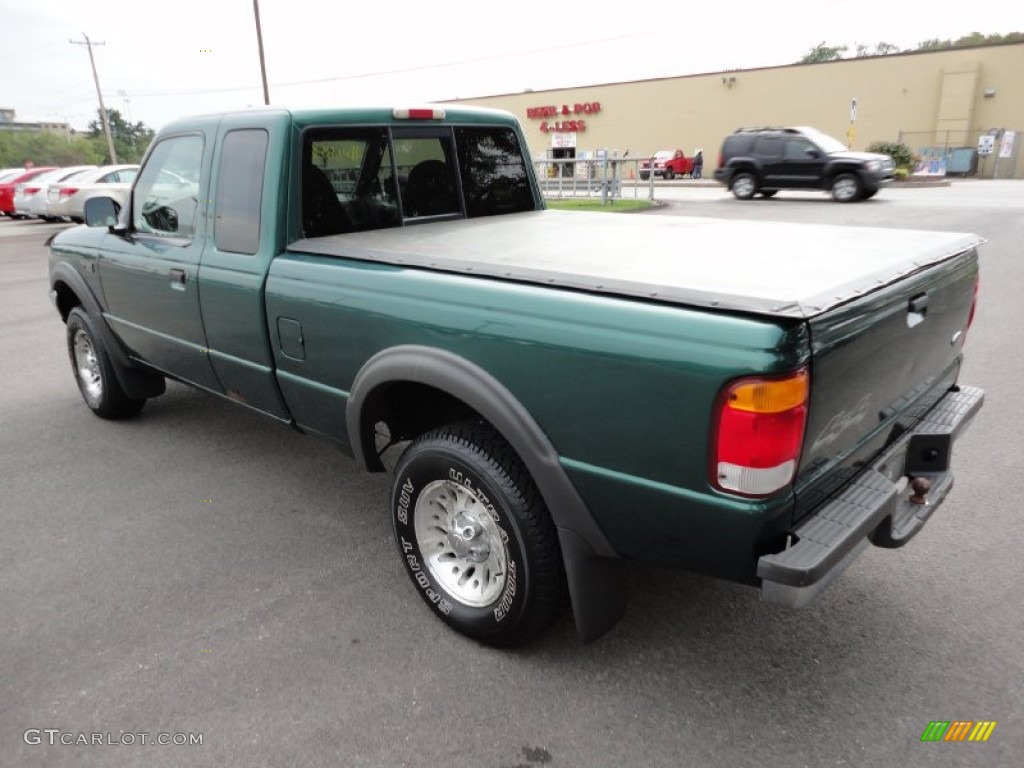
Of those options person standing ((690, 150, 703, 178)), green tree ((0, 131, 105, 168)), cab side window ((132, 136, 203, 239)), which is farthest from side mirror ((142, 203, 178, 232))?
green tree ((0, 131, 105, 168))

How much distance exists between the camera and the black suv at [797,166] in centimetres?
1922

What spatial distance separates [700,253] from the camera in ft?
8.83

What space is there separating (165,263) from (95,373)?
180 centimetres

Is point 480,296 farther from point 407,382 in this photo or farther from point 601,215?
point 601,215

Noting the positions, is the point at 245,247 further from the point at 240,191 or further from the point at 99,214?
the point at 99,214

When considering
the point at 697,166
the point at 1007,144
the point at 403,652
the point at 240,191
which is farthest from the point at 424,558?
the point at 1007,144

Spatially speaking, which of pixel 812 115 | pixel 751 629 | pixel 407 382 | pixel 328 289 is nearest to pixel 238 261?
pixel 328 289

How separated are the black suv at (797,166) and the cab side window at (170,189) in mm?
18905

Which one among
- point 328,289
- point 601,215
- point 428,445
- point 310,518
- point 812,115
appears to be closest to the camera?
point 428,445

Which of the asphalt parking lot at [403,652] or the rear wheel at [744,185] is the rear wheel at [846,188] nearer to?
the rear wheel at [744,185]

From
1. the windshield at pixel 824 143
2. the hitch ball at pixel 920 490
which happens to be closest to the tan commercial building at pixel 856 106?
the windshield at pixel 824 143

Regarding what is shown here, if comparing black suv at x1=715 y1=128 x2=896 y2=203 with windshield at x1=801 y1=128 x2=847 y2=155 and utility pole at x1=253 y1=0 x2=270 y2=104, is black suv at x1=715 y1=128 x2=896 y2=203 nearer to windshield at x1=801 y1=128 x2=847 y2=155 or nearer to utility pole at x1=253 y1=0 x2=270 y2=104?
windshield at x1=801 y1=128 x2=847 y2=155

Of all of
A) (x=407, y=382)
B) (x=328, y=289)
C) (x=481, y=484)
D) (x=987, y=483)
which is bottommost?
(x=987, y=483)

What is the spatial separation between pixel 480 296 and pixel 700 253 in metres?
0.87
